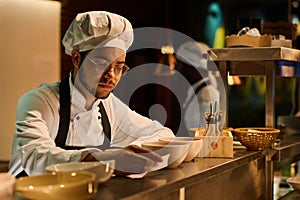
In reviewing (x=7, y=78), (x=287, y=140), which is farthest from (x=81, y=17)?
(x=7, y=78)

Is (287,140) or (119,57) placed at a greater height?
(119,57)

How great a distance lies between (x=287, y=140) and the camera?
2.79 metres

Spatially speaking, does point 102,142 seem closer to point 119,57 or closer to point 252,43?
point 119,57

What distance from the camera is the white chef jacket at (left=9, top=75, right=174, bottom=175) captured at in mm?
1748

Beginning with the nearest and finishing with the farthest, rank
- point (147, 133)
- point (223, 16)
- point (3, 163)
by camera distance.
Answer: point (147, 133) → point (3, 163) → point (223, 16)

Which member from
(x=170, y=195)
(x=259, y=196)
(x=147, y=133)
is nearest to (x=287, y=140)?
(x=259, y=196)

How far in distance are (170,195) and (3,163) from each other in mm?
2491

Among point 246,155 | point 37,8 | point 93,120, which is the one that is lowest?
point 246,155

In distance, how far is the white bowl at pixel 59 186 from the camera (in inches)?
46.7

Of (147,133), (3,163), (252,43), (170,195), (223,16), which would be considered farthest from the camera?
(223,16)

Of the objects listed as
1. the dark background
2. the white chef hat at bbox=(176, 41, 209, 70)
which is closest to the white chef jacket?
the dark background

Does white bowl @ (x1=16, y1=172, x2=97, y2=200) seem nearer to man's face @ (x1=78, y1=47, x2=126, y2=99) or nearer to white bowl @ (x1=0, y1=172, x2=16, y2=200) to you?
white bowl @ (x1=0, y1=172, x2=16, y2=200)

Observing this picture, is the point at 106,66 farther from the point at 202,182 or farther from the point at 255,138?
the point at 255,138

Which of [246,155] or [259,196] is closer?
[246,155]
